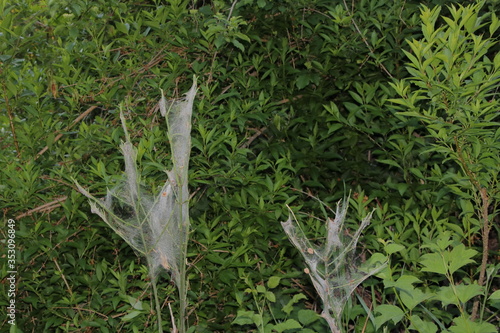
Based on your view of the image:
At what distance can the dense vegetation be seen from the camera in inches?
116

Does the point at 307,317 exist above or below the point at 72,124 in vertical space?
above

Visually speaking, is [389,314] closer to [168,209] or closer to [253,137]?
[168,209]

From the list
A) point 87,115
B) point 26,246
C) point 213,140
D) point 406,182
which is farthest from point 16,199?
point 406,182

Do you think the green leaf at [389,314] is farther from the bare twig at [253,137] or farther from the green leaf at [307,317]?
the bare twig at [253,137]

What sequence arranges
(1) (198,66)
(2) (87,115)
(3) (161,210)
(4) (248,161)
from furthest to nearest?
1. (2) (87,115)
2. (1) (198,66)
3. (4) (248,161)
4. (3) (161,210)

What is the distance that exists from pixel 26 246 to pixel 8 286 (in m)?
0.22

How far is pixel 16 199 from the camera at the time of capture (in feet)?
10.6

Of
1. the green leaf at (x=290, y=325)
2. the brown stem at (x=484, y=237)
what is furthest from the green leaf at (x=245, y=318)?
the brown stem at (x=484, y=237)

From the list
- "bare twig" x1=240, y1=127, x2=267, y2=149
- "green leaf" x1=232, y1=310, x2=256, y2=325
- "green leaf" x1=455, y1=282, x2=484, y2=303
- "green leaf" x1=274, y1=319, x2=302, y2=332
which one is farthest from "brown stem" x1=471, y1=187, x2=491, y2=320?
"bare twig" x1=240, y1=127, x2=267, y2=149

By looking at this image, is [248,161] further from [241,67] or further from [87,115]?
[87,115]

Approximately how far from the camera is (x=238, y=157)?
3096mm

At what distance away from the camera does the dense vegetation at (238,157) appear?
2.94 metres

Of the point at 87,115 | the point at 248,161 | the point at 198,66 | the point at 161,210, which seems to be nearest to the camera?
the point at 161,210

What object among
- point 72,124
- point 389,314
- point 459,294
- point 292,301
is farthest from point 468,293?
point 72,124
